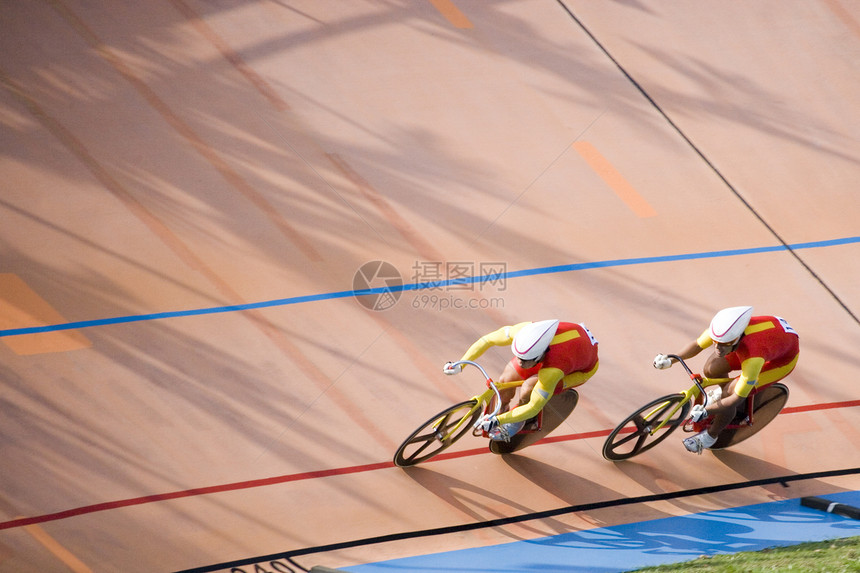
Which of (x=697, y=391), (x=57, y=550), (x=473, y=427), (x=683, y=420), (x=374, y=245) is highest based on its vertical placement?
(x=374, y=245)

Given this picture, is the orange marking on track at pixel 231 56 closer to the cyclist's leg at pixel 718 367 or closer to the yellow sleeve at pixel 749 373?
the cyclist's leg at pixel 718 367

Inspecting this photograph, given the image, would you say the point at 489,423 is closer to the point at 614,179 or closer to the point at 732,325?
the point at 732,325

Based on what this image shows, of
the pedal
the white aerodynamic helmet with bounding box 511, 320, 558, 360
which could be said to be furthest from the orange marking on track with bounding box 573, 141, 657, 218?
the white aerodynamic helmet with bounding box 511, 320, 558, 360

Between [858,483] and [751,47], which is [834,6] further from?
[858,483]

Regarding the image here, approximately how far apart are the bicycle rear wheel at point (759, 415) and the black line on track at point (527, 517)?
1.12ft

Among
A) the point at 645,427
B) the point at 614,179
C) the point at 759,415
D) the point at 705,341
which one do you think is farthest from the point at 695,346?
the point at 614,179

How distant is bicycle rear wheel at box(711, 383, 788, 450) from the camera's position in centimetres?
650

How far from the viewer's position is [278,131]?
9.00 meters

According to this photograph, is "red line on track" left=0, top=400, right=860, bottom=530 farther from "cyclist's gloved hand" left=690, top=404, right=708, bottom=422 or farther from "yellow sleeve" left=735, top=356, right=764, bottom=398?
"yellow sleeve" left=735, top=356, right=764, bottom=398

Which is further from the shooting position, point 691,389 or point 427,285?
point 427,285

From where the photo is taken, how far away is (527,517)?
20.2 ft

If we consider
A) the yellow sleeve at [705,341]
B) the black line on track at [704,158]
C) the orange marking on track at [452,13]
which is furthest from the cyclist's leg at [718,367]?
the orange marking on track at [452,13]

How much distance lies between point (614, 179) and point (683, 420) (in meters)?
3.23

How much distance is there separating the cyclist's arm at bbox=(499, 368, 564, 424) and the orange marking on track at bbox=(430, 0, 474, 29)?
19.4ft
